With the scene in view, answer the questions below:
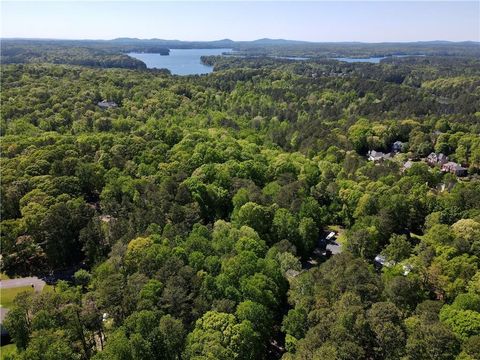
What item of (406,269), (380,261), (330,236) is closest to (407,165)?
(330,236)

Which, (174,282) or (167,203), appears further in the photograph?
(167,203)

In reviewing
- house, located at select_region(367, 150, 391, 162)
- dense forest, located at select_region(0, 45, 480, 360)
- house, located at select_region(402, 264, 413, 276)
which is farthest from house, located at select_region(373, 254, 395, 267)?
house, located at select_region(367, 150, 391, 162)

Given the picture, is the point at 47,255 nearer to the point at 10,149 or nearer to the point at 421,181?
the point at 10,149

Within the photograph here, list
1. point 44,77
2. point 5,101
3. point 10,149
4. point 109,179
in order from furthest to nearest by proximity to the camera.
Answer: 1. point 44,77
2. point 5,101
3. point 10,149
4. point 109,179

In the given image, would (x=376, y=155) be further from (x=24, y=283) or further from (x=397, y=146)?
(x=24, y=283)

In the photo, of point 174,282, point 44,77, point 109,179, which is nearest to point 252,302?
point 174,282

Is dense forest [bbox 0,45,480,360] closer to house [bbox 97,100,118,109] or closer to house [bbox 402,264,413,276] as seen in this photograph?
house [bbox 402,264,413,276]

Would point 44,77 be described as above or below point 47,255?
above
